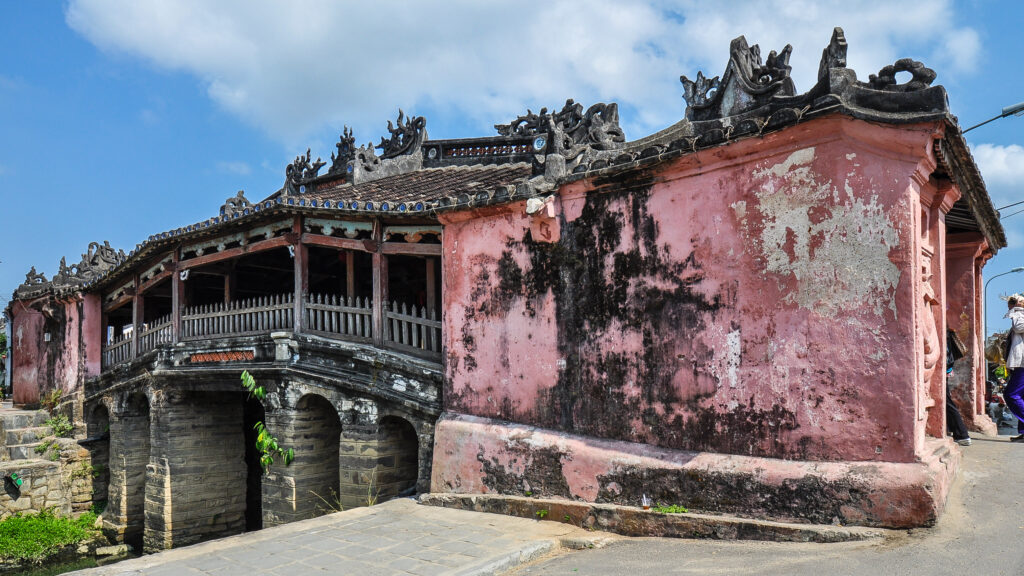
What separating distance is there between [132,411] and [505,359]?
10004 millimetres

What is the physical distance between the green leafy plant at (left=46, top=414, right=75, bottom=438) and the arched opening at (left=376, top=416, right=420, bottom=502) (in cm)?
1017

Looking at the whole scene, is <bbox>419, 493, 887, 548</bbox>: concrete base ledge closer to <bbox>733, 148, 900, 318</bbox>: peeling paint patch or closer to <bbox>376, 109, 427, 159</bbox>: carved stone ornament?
<bbox>733, 148, 900, 318</bbox>: peeling paint patch

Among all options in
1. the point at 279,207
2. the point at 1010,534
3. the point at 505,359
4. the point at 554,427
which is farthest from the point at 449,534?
the point at 279,207

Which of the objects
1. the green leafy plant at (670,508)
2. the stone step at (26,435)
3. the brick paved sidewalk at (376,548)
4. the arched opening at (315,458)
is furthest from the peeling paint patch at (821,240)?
the stone step at (26,435)

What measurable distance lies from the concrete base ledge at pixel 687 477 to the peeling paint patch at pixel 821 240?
1.25 m

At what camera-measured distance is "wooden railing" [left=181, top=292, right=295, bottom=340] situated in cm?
1050

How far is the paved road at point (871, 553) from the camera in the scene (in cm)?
446

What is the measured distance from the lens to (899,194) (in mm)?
5148

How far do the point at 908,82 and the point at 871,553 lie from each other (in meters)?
3.42

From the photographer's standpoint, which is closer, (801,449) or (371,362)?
(801,449)

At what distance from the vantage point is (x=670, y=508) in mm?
5977

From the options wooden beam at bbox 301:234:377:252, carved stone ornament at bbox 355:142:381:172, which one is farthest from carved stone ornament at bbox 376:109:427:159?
wooden beam at bbox 301:234:377:252

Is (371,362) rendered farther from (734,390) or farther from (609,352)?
(734,390)

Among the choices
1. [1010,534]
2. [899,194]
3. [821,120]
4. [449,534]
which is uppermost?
[821,120]
